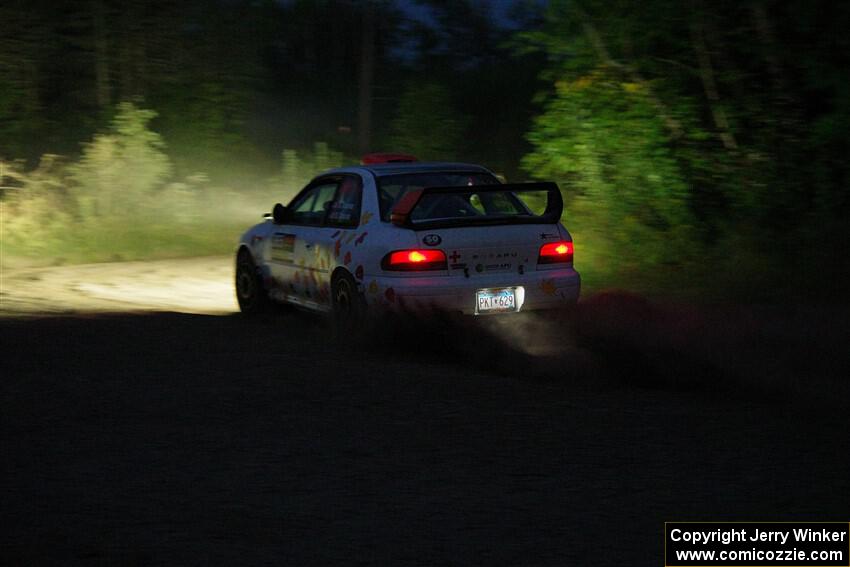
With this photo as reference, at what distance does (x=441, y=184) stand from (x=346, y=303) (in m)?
1.44

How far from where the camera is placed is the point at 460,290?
413 inches

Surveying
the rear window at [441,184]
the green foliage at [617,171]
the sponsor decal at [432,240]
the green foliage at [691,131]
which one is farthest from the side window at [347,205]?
the green foliage at [617,171]

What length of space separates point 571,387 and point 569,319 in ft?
6.65

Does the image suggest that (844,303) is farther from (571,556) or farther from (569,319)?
(571,556)

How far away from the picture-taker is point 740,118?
17469 mm

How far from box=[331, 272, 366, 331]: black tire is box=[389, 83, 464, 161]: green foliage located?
2379 centimetres

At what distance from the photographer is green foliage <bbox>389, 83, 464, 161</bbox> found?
35062 millimetres

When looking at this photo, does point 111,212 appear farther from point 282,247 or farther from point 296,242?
point 296,242

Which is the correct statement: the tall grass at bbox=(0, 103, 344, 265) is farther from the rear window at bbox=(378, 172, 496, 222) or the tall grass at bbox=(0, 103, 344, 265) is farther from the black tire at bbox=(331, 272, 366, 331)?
the rear window at bbox=(378, 172, 496, 222)

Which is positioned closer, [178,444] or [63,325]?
[178,444]

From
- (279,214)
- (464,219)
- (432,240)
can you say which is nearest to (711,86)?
(279,214)

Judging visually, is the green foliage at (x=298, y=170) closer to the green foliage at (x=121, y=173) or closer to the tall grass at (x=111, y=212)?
the tall grass at (x=111, y=212)

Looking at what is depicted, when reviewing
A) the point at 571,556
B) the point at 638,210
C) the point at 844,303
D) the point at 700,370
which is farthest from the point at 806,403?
the point at 638,210

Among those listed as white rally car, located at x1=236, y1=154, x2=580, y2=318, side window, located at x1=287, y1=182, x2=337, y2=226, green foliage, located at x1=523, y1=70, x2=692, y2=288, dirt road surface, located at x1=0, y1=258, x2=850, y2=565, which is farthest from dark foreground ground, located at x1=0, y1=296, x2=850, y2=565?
green foliage, located at x1=523, y1=70, x2=692, y2=288
